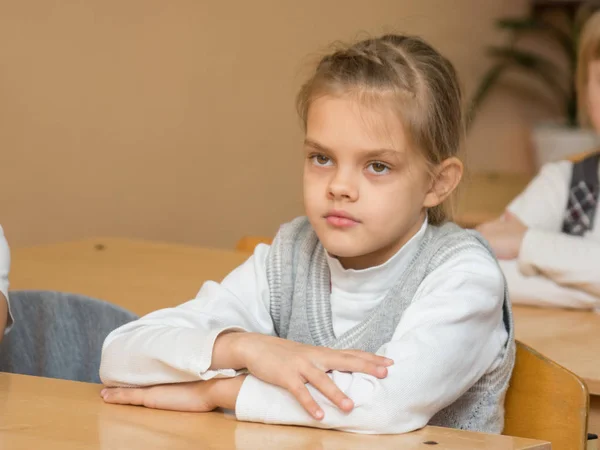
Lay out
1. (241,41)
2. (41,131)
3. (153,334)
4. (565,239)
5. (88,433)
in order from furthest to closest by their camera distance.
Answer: (241,41) → (41,131) → (565,239) → (153,334) → (88,433)

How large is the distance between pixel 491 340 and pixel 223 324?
13.2 inches

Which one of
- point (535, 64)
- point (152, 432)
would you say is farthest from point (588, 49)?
point (535, 64)

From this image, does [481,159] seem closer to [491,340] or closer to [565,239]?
[565,239]

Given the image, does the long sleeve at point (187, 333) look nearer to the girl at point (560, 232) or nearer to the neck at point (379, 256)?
the neck at point (379, 256)

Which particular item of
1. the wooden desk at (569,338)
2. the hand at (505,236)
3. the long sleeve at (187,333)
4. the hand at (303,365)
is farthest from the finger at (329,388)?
the hand at (505,236)

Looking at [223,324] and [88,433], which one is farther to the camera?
[223,324]

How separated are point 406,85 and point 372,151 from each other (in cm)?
11

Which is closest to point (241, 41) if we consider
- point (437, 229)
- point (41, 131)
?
point (41, 131)

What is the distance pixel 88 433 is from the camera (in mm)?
935

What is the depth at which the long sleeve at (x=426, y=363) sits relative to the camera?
98 cm

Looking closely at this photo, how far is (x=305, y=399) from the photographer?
0.98 m

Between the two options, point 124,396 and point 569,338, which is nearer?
point 124,396

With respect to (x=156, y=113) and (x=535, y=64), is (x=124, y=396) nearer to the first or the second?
(x=156, y=113)

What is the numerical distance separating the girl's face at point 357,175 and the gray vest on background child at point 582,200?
1.04m
